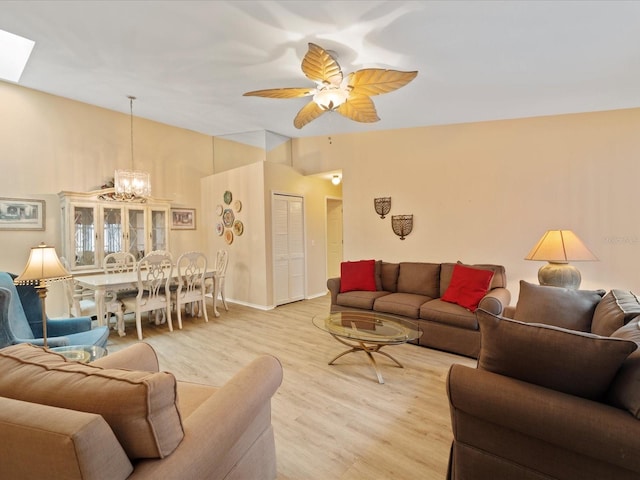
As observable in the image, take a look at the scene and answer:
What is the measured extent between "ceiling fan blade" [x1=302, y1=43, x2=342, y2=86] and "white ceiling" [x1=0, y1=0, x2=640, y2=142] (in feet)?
1.21

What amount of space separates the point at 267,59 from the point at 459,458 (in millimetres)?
3260

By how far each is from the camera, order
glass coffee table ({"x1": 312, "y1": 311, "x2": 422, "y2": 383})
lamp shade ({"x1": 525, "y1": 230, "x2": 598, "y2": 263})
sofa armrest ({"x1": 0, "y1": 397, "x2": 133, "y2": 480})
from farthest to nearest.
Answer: lamp shade ({"x1": 525, "y1": 230, "x2": 598, "y2": 263}), glass coffee table ({"x1": 312, "y1": 311, "x2": 422, "y2": 383}), sofa armrest ({"x1": 0, "y1": 397, "x2": 133, "y2": 480})

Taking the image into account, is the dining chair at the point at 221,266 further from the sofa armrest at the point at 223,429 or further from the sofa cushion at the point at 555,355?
the sofa cushion at the point at 555,355

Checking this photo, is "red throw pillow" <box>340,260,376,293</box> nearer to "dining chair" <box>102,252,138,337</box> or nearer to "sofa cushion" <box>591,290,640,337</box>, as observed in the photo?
"sofa cushion" <box>591,290,640,337</box>

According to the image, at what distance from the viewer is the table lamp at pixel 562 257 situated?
2.92 metres

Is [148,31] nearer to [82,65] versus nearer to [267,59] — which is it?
[267,59]

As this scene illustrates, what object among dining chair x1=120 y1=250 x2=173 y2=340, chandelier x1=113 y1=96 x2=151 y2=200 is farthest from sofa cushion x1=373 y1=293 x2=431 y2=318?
chandelier x1=113 y1=96 x2=151 y2=200

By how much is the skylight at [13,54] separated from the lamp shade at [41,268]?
7.60 feet

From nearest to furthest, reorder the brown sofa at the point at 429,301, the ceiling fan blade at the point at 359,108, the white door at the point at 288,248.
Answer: the ceiling fan blade at the point at 359,108
the brown sofa at the point at 429,301
the white door at the point at 288,248

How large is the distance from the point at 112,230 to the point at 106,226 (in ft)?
0.33

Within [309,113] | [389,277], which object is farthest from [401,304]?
[309,113]

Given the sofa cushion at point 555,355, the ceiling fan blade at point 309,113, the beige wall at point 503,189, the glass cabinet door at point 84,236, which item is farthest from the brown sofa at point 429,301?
the glass cabinet door at point 84,236

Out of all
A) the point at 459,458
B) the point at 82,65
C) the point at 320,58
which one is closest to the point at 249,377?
the point at 459,458

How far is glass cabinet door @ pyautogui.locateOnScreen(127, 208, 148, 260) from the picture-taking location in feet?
15.7
